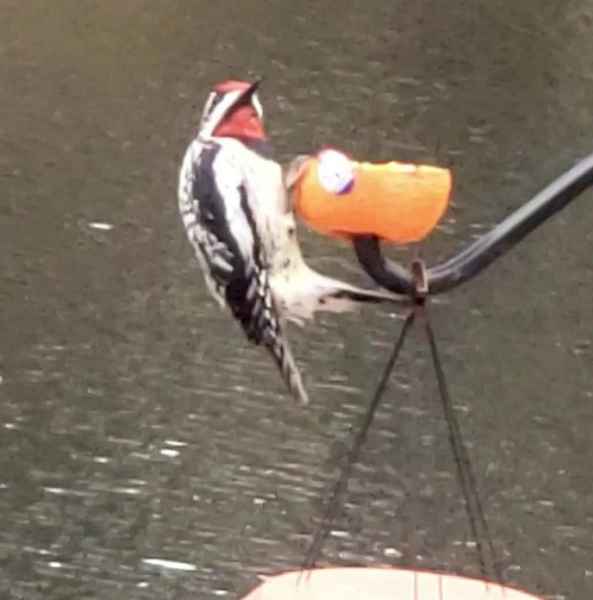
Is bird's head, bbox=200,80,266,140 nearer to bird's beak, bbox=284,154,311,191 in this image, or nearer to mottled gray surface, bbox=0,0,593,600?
bird's beak, bbox=284,154,311,191

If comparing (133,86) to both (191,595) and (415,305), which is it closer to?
(191,595)

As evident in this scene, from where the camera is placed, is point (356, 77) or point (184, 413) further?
point (356, 77)

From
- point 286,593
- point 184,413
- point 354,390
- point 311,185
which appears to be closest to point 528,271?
point 354,390

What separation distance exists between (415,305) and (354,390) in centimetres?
50

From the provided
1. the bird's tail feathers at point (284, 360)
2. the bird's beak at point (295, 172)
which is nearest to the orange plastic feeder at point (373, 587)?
the bird's tail feathers at point (284, 360)

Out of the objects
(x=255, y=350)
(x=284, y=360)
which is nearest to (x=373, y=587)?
(x=284, y=360)

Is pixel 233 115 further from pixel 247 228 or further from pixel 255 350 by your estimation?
pixel 255 350

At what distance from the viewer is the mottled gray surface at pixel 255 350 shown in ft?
3.05

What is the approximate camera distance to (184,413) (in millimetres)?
977

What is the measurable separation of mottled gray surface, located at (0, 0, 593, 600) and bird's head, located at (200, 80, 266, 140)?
0.46 meters

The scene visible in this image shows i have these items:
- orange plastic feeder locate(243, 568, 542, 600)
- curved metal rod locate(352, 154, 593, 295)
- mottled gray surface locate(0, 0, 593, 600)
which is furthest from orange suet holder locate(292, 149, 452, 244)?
mottled gray surface locate(0, 0, 593, 600)

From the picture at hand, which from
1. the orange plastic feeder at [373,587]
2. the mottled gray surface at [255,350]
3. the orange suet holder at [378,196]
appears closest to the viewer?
the orange suet holder at [378,196]

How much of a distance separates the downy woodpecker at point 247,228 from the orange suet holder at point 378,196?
0.12ft

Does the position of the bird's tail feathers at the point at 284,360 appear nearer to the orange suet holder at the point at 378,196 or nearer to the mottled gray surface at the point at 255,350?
the orange suet holder at the point at 378,196
